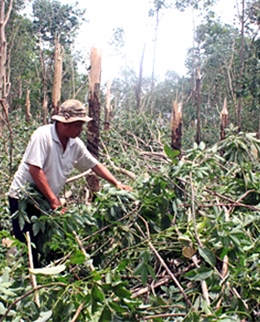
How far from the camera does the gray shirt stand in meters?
3.14

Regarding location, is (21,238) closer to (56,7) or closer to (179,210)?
(179,210)

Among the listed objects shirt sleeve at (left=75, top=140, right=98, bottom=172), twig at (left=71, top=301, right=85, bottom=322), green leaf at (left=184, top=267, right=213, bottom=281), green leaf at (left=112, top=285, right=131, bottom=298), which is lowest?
twig at (left=71, top=301, right=85, bottom=322)

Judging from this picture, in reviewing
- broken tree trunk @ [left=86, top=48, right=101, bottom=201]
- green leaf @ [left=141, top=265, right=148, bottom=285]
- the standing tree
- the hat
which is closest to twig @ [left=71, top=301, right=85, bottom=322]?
green leaf @ [left=141, top=265, right=148, bottom=285]

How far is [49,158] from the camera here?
128 inches

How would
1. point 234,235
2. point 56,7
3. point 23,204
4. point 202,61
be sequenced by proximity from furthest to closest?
point 202,61
point 56,7
point 23,204
point 234,235

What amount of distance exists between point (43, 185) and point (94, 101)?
314 cm

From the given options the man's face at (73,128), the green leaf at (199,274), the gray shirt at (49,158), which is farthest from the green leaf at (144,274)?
the man's face at (73,128)

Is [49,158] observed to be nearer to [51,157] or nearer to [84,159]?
[51,157]

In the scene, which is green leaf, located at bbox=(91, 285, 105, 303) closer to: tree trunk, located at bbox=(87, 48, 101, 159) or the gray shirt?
the gray shirt

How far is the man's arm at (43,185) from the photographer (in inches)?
118

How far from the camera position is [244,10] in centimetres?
2025

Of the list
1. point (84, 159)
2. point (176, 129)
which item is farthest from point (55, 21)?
point (84, 159)

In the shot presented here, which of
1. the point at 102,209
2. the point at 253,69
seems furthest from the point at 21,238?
the point at 253,69

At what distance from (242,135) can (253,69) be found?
12.2m
